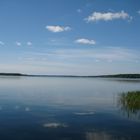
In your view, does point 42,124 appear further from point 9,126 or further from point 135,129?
point 135,129

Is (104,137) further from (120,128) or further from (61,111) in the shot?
(61,111)

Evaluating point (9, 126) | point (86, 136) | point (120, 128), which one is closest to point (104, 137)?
point (86, 136)

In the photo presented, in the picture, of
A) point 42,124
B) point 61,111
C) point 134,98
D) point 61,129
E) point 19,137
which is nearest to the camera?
point 19,137

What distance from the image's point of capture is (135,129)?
1948 centimetres

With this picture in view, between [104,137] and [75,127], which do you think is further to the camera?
[75,127]

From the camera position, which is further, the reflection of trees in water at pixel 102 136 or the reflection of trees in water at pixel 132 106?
the reflection of trees in water at pixel 132 106

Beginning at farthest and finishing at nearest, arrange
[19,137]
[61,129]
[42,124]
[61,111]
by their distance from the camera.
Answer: [61,111] → [42,124] → [61,129] → [19,137]

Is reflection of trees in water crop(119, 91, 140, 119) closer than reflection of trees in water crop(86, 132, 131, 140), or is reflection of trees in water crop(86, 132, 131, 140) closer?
reflection of trees in water crop(86, 132, 131, 140)

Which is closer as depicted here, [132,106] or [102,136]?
[102,136]

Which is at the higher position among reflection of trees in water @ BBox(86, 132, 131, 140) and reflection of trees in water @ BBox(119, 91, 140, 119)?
reflection of trees in water @ BBox(119, 91, 140, 119)

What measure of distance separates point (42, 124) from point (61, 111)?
6546 mm

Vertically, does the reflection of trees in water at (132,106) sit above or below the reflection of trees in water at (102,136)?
above

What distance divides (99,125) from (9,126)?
601 cm

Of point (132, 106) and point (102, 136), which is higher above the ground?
point (132, 106)
